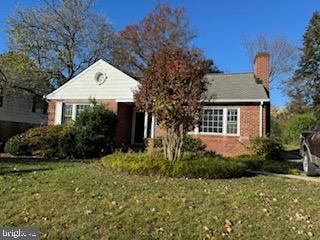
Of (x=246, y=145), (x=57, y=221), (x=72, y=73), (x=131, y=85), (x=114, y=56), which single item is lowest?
(x=57, y=221)

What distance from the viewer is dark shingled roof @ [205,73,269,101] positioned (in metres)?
18.5

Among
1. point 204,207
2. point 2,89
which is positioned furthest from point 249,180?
point 2,89

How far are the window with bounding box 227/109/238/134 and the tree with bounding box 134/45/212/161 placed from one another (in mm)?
7400

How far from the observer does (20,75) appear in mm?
27641

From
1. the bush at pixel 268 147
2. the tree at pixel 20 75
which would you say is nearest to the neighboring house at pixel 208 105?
the bush at pixel 268 147

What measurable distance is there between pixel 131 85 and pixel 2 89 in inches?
498

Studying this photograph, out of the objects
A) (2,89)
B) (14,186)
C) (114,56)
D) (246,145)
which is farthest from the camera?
(114,56)

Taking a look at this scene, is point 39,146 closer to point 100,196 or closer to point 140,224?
point 100,196

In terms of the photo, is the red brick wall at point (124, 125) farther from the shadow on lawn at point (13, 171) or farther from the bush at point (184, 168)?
the bush at point (184, 168)

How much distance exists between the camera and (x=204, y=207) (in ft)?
21.4

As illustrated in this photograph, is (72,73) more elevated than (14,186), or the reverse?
(72,73)

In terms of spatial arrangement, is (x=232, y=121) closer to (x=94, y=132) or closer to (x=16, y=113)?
(x=94, y=132)

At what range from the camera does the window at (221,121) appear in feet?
61.3

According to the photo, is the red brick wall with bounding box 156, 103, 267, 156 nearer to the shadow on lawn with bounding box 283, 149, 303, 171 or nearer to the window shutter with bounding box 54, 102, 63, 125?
the shadow on lawn with bounding box 283, 149, 303, 171
